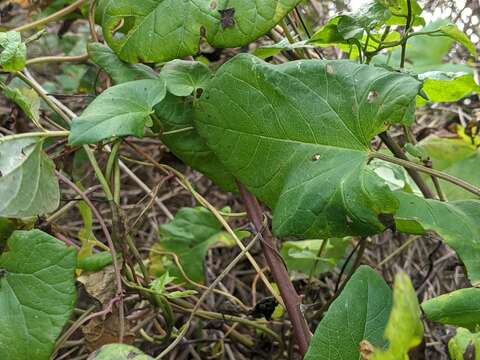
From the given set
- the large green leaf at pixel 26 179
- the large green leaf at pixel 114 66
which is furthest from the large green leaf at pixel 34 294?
the large green leaf at pixel 114 66

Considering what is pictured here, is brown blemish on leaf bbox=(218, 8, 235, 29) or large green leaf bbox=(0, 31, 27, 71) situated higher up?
brown blemish on leaf bbox=(218, 8, 235, 29)

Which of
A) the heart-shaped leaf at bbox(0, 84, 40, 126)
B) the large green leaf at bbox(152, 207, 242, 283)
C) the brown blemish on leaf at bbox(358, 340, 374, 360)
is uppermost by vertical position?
the heart-shaped leaf at bbox(0, 84, 40, 126)

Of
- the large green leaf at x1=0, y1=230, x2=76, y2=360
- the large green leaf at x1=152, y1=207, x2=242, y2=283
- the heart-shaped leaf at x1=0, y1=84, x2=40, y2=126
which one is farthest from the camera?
the large green leaf at x1=152, y1=207, x2=242, y2=283

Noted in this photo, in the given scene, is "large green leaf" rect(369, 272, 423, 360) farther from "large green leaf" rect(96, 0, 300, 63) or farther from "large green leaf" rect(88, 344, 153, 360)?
"large green leaf" rect(96, 0, 300, 63)

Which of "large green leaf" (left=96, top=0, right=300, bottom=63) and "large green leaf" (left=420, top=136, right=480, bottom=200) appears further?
"large green leaf" (left=420, top=136, right=480, bottom=200)

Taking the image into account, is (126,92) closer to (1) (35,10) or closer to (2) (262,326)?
(2) (262,326)

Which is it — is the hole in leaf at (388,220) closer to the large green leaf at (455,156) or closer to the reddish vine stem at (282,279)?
the reddish vine stem at (282,279)

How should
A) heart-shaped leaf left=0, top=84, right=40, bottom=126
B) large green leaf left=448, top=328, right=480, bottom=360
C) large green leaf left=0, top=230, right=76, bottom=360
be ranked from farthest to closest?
heart-shaped leaf left=0, top=84, right=40, bottom=126
large green leaf left=0, top=230, right=76, bottom=360
large green leaf left=448, top=328, right=480, bottom=360

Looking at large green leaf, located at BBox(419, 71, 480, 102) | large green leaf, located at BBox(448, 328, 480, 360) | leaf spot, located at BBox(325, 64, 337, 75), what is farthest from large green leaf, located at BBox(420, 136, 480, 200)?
large green leaf, located at BBox(448, 328, 480, 360)
